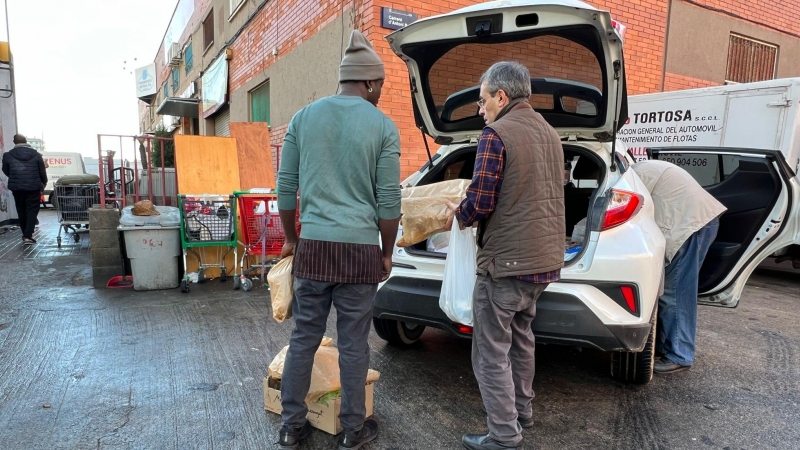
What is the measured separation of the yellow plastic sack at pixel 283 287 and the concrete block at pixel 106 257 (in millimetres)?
4279

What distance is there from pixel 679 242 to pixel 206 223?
4.72 m

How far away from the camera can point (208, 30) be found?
1565 cm

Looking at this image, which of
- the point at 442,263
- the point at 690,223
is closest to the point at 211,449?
Result: the point at 442,263

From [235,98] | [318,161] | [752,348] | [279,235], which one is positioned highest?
[235,98]

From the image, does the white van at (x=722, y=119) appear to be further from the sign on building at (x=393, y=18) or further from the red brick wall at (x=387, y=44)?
the sign on building at (x=393, y=18)

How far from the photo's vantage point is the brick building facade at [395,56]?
6.59 m

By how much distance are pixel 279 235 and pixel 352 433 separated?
12.6 feet

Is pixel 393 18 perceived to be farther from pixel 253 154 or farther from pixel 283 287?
pixel 283 287

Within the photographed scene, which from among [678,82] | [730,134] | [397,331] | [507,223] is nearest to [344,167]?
[507,223]

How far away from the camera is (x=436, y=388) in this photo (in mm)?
3188

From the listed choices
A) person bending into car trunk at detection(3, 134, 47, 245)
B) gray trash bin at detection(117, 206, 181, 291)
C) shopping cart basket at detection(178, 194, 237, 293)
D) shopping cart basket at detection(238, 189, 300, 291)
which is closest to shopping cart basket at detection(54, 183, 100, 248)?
person bending into car trunk at detection(3, 134, 47, 245)

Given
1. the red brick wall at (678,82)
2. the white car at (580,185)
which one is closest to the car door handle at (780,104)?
the white car at (580,185)

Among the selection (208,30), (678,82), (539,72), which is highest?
(208,30)

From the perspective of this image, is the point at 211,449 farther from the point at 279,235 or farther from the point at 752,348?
the point at 752,348
